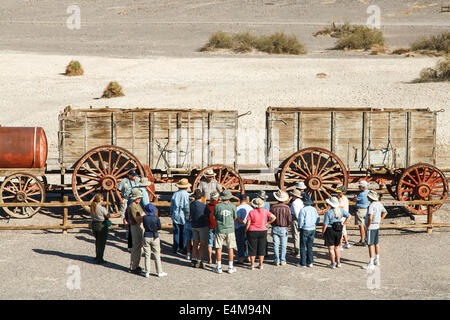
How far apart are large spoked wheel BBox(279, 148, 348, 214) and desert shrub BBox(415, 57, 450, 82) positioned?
18302 mm

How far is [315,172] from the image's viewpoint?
50.0ft

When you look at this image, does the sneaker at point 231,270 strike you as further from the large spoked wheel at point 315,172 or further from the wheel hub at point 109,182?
the wheel hub at point 109,182

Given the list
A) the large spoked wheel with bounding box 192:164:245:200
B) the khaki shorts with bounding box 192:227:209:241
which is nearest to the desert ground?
the khaki shorts with bounding box 192:227:209:241

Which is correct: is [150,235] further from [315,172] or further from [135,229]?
[315,172]

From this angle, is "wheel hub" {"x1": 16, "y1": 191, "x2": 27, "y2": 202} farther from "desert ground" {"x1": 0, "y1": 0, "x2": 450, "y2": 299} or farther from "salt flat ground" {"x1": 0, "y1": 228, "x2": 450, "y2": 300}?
"salt flat ground" {"x1": 0, "y1": 228, "x2": 450, "y2": 300}

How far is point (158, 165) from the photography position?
15.3 meters

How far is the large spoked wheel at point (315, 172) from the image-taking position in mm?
15022

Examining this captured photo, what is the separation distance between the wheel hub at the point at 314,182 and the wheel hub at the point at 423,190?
2.32 m

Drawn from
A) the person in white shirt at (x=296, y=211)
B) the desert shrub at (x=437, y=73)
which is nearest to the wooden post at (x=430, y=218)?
the person in white shirt at (x=296, y=211)

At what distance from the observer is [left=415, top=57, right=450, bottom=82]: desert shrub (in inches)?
1252

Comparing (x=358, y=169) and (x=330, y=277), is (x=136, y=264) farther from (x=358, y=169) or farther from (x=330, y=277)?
(x=358, y=169)

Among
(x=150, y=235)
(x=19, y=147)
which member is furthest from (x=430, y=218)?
(x=19, y=147)

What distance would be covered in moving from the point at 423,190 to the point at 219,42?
3206 centimetres

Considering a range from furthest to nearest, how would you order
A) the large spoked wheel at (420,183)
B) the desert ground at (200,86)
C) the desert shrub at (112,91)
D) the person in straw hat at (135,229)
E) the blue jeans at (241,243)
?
the desert shrub at (112,91) < the large spoked wheel at (420,183) < the blue jeans at (241,243) < the person in straw hat at (135,229) < the desert ground at (200,86)
